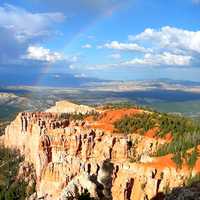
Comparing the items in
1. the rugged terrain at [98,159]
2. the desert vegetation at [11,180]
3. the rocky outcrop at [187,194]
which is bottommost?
the desert vegetation at [11,180]

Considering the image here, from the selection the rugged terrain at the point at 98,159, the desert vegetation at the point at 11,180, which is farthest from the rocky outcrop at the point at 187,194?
the desert vegetation at the point at 11,180

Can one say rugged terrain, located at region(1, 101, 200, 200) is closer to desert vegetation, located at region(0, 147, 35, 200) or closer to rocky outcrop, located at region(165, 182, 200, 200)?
desert vegetation, located at region(0, 147, 35, 200)

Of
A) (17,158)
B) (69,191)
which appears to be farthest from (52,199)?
(17,158)

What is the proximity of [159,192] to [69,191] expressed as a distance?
18548 millimetres

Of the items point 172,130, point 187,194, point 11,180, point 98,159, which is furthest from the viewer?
point 11,180

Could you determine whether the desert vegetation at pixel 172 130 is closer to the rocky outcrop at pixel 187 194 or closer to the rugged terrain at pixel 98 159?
the rugged terrain at pixel 98 159

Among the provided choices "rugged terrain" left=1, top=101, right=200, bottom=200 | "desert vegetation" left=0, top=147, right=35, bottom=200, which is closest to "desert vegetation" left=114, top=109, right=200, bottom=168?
"rugged terrain" left=1, top=101, right=200, bottom=200

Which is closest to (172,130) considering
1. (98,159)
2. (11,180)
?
(98,159)

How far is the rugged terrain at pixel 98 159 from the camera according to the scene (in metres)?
109

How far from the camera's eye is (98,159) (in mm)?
141500

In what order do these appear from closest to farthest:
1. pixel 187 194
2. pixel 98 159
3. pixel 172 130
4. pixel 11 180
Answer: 1. pixel 187 194
2. pixel 98 159
3. pixel 172 130
4. pixel 11 180

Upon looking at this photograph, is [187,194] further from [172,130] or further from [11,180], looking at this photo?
[11,180]

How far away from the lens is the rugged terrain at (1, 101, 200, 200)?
359ft

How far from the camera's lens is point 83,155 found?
490 ft
